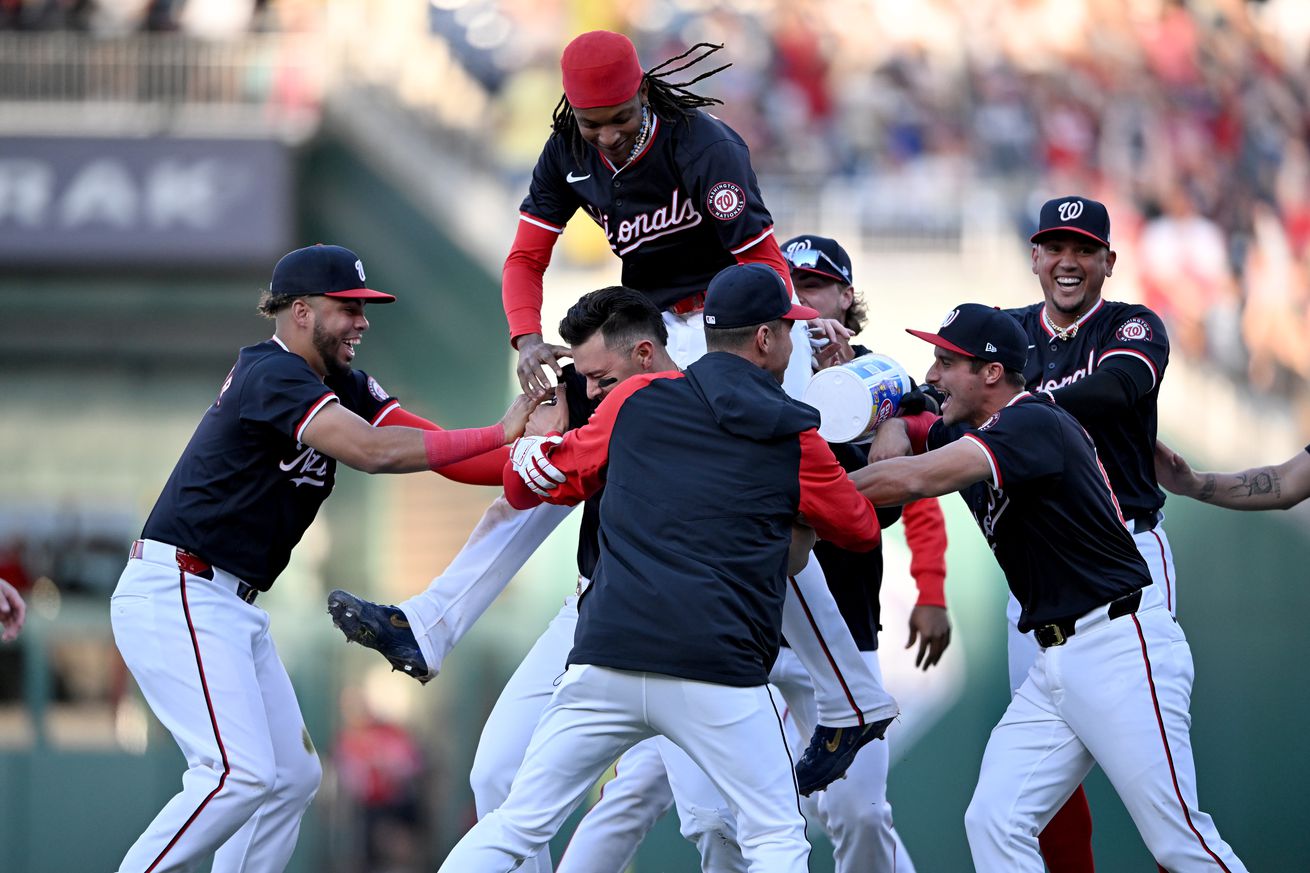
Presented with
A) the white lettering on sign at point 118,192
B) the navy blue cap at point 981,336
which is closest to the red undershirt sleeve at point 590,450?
the navy blue cap at point 981,336

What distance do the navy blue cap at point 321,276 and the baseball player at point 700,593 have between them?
131cm

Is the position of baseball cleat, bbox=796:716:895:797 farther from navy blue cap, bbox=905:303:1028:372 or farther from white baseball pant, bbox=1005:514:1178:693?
navy blue cap, bbox=905:303:1028:372

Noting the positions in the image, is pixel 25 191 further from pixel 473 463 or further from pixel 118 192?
pixel 473 463

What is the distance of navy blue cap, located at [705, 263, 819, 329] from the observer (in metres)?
Result: 4.68

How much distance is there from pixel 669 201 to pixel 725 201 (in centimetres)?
23

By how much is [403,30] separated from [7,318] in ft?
13.7

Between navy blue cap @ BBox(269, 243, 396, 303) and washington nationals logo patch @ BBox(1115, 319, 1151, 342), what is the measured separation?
8.23ft

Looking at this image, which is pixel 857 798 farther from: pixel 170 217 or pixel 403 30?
pixel 403 30

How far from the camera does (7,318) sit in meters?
13.7

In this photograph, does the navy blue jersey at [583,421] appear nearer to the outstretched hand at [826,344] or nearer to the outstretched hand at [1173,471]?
the outstretched hand at [826,344]

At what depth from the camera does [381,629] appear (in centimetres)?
565

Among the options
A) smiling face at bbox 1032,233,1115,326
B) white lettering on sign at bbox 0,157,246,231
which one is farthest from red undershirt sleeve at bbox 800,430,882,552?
white lettering on sign at bbox 0,157,246,231

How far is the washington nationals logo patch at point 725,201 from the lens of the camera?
5219 mm

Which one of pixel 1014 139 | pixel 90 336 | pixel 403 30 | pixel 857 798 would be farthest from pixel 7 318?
pixel 857 798
